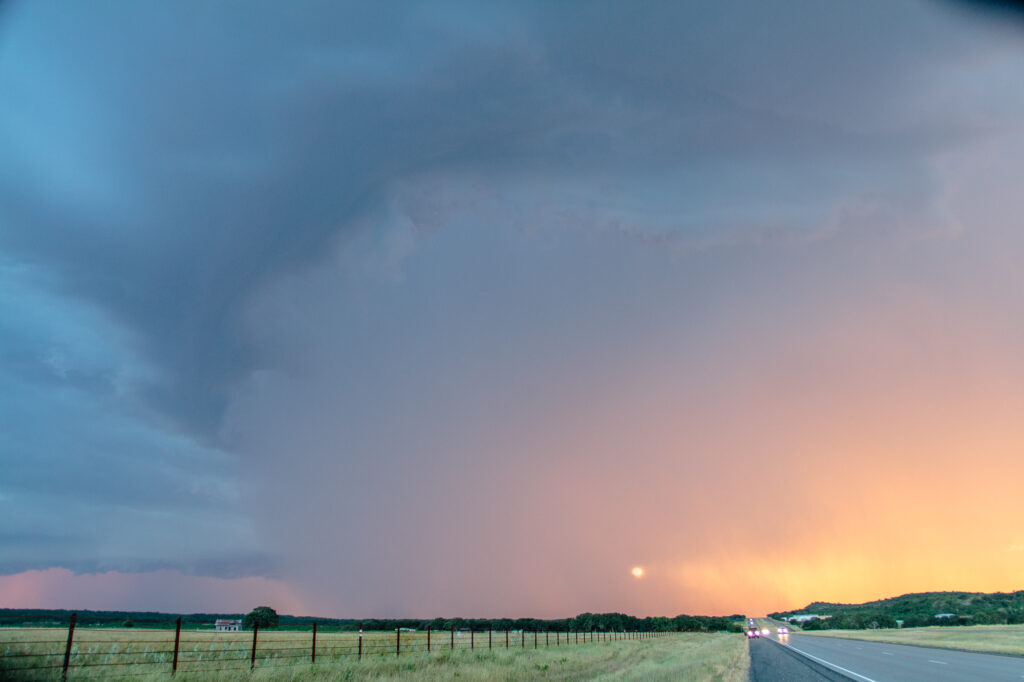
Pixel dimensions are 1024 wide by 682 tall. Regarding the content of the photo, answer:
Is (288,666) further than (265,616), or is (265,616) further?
(265,616)

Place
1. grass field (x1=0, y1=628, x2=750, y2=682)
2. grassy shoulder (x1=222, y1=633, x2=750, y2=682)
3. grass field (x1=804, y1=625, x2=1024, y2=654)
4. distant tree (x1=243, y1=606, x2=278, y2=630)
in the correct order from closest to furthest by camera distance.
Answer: grass field (x1=0, y1=628, x2=750, y2=682)
grassy shoulder (x1=222, y1=633, x2=750, y2=682)
grass field (x1=804, y1=625, x2=1024, y2=654)
distant tree (x1=243, y1=606, x2=278, y2=630)

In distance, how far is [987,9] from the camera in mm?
10586

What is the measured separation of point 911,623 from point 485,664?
20347cm

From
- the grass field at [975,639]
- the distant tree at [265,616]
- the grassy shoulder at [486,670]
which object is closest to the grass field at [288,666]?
the grassy shoulder at [486,670]

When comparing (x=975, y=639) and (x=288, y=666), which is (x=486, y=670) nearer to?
(x=288, y=666)

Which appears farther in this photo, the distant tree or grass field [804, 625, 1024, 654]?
the distant tree

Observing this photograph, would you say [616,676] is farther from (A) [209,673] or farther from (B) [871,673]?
(A) [209,673]

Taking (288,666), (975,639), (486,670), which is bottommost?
(975,639)

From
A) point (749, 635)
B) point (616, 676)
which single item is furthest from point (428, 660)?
point (749, 635)

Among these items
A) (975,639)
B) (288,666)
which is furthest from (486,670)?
(975,639)

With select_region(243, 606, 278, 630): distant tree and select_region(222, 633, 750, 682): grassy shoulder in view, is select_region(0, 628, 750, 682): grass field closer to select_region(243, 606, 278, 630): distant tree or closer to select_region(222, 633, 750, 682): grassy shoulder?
select_region(222, 633, 750, 682): grassy shoulder

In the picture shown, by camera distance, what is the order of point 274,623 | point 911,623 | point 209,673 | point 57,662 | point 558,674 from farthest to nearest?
point 911,623 → point 274,623 → point 558,674 → point 57,662 → point 209,673

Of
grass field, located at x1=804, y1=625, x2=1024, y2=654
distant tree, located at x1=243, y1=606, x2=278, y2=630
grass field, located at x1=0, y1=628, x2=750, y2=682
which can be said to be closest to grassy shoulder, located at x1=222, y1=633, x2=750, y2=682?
grass field, located at x1=0, y1=628, x2=750, y2=682

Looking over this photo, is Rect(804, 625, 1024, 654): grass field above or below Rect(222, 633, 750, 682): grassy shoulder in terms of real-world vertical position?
below
